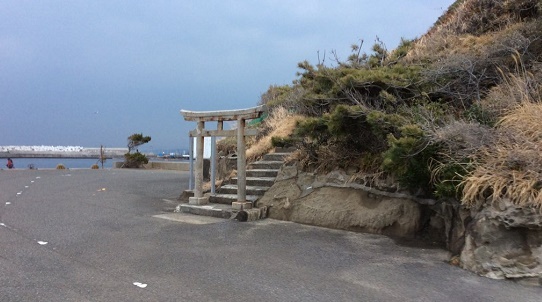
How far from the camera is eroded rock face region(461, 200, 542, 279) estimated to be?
499 centimetres

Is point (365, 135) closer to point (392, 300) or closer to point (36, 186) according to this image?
point (392, 300)

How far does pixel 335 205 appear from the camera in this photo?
26.8ft

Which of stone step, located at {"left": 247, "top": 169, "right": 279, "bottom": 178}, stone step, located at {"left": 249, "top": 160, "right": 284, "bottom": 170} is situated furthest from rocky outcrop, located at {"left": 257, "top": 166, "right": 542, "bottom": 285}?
stone step, located at {"left": 249, "top": 160, "right": 284, "bottom": 170}

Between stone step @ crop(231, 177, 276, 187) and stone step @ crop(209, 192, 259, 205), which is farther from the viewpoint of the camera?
stone step @ crop(231, 177, 276, 187)

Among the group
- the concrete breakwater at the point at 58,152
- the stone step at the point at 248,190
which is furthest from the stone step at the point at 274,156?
Answer: the concrete breakwater at the point at 58,152

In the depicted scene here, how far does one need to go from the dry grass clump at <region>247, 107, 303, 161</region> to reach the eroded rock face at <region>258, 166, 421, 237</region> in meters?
1.72

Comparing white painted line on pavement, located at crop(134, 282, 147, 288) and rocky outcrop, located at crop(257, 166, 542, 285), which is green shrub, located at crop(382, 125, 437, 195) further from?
white painted line on pavement, located at crop(134, 282, 147, 288)

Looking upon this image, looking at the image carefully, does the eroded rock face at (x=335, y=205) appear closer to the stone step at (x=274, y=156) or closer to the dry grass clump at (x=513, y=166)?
the stone step at (x=274, y=156)

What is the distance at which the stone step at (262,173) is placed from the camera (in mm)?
10422

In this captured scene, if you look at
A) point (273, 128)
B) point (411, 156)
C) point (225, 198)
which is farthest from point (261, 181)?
point (411, 156)

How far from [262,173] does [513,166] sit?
6220mm

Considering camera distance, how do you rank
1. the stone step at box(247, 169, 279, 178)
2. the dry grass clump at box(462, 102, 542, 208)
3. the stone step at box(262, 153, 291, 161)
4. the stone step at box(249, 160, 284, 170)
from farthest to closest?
the stone step at box(262, 153, 291, 161), the stone step at box(249, 160, 284, 170), the stone step at box(247, 169, 279, 178), the dry grass clump at box(462, 102, 542, 208)

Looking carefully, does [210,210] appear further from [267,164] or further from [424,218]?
[424,218]

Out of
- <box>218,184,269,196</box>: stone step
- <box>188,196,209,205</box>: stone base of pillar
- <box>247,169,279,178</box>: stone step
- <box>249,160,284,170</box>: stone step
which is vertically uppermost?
<box>249,160,284,170</box>: stone step
